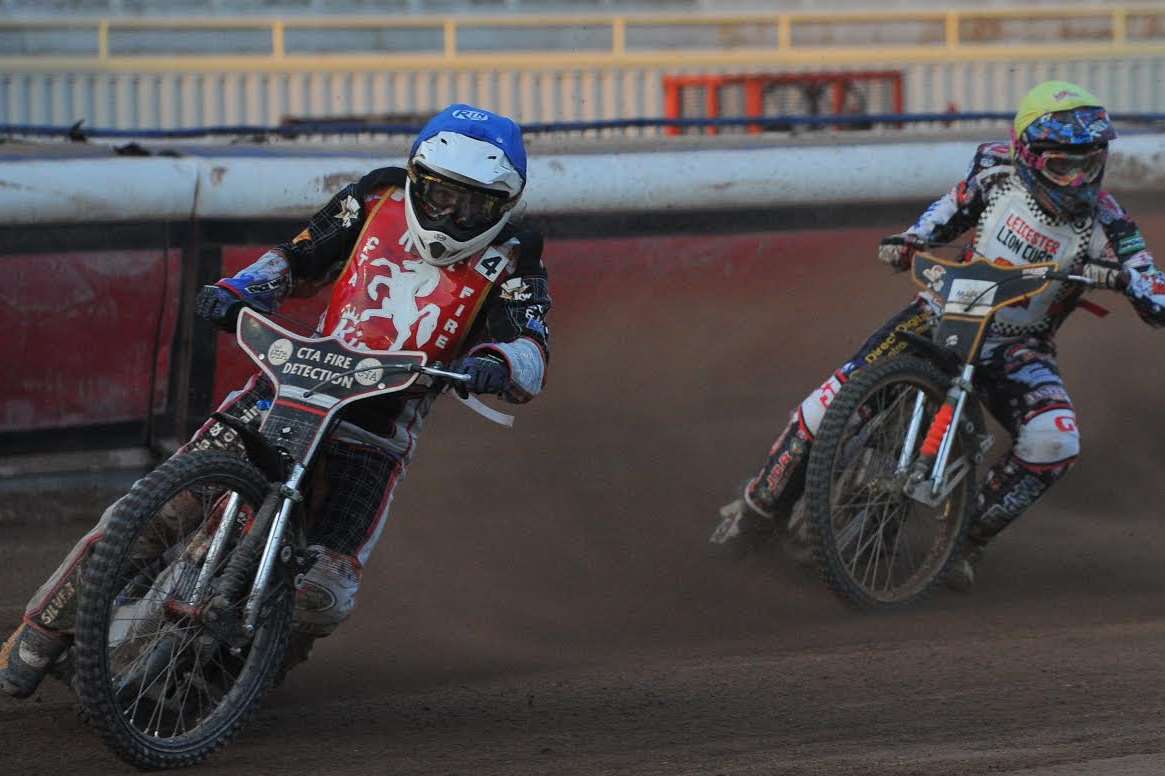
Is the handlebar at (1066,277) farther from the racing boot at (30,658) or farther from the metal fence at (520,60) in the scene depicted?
the metal fence at (520,60)

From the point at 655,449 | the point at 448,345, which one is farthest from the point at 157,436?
the point at 448,345

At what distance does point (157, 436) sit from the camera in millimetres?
8375

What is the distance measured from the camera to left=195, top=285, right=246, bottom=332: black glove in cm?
536

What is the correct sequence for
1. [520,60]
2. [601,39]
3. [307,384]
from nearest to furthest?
[307,384] < [520,60] < [601,39]

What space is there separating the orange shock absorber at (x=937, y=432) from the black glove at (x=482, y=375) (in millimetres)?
2439

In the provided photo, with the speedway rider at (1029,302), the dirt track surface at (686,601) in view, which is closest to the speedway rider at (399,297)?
the dirt track surface at (686,601)

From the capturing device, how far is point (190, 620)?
4.94 m

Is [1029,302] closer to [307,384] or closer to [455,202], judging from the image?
[455,202]

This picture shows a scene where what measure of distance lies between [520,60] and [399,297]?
33.5 ft

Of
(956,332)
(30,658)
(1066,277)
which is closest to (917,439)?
(956,332)

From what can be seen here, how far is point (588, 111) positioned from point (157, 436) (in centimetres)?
799

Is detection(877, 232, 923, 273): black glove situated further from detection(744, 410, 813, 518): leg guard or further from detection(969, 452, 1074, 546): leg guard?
detection(969, 452, 1074, 546): leg guard

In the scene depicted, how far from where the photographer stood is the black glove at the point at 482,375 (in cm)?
517

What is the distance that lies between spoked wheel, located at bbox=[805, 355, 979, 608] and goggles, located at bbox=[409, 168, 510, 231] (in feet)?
6.13
